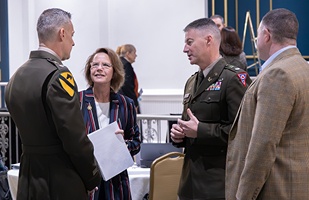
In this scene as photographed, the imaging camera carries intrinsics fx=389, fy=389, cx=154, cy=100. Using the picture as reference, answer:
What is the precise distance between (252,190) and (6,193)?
8.83 ft

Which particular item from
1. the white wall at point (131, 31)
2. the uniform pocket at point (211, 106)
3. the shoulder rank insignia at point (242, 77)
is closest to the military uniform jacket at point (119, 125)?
the uniform pocket at point (211, 106)

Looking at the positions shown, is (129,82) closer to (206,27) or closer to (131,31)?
(131,31)

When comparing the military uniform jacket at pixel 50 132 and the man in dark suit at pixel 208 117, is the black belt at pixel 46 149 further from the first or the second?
the man in dark suit at pixel 208 117

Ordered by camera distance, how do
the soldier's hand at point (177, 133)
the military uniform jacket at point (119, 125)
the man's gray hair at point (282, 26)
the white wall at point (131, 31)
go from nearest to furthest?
the man's gray hair at point (282, 26) < the soldier's hand at point (177, 133) < the military uniform jacket at point (119, 125) < the white wall at point (131, 31)

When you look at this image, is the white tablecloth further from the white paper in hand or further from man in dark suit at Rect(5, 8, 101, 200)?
man in dark suit at Rect(5, 8, 101, 200)

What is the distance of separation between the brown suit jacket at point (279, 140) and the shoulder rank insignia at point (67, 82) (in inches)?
33.8

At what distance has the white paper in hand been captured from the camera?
91.6 inches

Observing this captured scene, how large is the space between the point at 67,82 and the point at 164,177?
136cm

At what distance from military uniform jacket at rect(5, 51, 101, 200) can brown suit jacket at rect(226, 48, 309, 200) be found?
2.53ft

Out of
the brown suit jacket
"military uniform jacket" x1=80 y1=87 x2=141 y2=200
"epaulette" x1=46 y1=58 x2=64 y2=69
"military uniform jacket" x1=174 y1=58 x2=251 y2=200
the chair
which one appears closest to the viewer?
the brown suit jacket

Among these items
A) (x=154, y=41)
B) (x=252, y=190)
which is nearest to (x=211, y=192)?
(x=252, y=190)

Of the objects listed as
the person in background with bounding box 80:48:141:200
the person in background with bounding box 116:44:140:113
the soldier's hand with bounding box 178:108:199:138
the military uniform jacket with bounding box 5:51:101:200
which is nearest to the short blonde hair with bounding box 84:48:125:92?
the person in background with bounding box 80:48:141:200

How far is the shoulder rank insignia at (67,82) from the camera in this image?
1.82 meters

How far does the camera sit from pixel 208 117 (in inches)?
86.4
